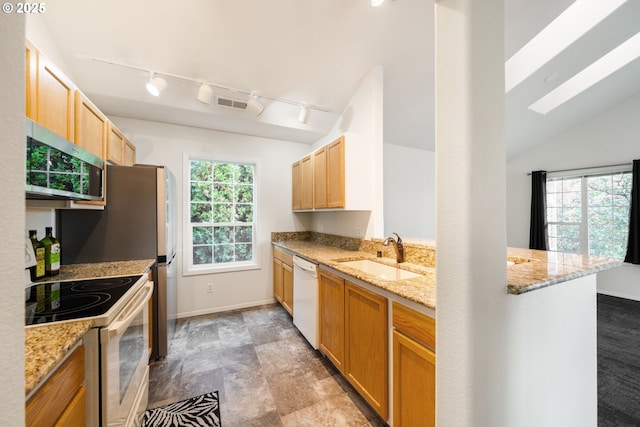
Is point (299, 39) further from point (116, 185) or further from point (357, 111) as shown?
point (116, 185)

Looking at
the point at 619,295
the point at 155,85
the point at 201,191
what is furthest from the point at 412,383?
the point at 619,295

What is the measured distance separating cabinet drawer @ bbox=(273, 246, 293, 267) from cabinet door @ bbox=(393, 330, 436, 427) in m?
1.81

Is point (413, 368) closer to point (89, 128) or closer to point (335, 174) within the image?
point (335, 174)

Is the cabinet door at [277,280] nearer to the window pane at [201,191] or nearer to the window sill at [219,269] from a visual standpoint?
the window sill at [219,269]

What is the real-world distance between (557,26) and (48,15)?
15.6 feet

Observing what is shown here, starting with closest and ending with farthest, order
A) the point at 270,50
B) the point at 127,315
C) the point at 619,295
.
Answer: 1. the point at 127,315
2. the point at 270,50
3. the point at 619,295

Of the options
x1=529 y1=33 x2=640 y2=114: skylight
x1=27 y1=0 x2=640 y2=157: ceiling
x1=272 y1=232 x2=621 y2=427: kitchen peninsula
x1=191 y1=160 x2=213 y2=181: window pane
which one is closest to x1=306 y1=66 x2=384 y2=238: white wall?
x1=27 y1=0 x2=640 y2=157: ceiling

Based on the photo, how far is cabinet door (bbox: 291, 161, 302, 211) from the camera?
3.54 meters

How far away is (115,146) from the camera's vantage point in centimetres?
236

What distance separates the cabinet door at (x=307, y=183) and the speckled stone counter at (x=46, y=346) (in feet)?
8.10

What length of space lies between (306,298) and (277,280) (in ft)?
3.82

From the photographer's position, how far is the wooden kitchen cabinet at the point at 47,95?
1276 mm

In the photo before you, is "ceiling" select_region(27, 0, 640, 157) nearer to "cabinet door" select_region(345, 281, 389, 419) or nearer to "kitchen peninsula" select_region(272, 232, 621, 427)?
"kitchen peninsula" select_region(272, 232, 621, 427)

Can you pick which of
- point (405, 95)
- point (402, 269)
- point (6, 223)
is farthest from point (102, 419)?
point (405, 95)
